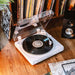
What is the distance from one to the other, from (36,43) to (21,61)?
6.6 inches

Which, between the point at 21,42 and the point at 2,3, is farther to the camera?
the point at 21,42

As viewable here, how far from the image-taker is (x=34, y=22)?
104cm

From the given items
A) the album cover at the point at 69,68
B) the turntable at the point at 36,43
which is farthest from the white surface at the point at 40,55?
the album cover at the point at 69,68

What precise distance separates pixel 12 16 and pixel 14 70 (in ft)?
1.29

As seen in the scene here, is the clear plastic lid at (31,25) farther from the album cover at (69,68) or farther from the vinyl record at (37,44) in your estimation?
the album cover at (69,68)

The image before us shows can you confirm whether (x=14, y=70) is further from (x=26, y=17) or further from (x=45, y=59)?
(x=26, y=17)

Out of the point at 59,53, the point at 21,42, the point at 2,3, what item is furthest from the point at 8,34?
the point at 59,53

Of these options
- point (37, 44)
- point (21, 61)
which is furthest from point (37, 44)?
point (21, 61)

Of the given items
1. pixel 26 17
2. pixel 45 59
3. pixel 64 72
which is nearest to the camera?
pixel 64 72

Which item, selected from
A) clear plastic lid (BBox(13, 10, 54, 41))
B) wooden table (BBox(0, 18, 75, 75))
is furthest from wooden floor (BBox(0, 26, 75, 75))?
clear plastic lid (BBox(13, 10, 54, 41))

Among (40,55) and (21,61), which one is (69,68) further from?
(21,61)

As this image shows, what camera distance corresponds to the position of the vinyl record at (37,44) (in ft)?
2.97

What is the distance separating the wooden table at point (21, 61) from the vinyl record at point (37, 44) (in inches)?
2.7

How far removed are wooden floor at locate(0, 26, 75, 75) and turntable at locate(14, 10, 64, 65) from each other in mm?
32
